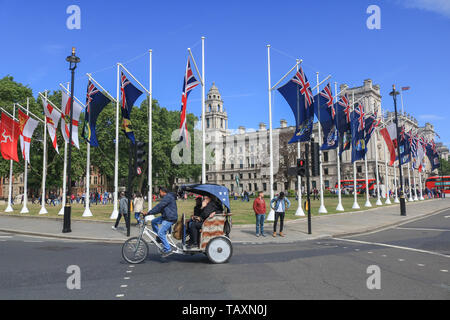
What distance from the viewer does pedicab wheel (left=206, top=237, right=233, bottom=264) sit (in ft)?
28.7

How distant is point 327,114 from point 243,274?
18970mm

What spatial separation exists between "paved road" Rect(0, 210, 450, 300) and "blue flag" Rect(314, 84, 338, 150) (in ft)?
45.5

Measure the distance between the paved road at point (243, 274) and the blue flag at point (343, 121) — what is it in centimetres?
1576

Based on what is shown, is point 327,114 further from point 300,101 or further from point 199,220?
point 199,220

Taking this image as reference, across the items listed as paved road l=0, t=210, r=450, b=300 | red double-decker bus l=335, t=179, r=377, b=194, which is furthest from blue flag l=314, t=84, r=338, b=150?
red double-decker bus l=335, t=179, r=377, b=194

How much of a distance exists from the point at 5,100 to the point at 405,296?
48.2 m

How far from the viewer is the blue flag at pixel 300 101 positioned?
67.1 feet

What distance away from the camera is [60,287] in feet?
21.2

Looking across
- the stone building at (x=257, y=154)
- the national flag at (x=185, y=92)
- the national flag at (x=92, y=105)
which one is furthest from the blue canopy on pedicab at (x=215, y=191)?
the stone building at (x=257, y=154)

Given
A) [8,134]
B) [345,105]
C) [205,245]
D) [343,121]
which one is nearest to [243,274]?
[205,245]

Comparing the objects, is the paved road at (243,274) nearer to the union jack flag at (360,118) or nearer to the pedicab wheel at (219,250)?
the pedicab wheel at (219,250)

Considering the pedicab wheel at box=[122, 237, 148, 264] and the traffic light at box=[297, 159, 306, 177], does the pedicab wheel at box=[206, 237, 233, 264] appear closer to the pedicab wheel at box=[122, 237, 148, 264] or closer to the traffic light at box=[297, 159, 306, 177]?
the pedicab wheel at box=[122, 237, 148, 264]
